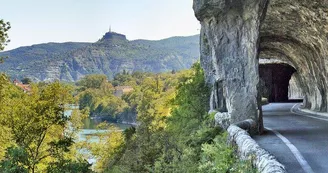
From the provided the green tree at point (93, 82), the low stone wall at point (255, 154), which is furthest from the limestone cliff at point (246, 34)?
the green tree at point (93, 82)

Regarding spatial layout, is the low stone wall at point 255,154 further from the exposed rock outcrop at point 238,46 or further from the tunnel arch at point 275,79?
the tunnel arch at point 275,79

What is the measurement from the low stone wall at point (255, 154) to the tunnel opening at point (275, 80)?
42854 mm

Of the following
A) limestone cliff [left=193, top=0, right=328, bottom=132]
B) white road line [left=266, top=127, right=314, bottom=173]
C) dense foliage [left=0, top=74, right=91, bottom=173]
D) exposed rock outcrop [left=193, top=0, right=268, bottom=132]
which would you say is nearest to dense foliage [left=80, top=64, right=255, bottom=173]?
white road line [left=266, top=127, right=314, bottom=173]

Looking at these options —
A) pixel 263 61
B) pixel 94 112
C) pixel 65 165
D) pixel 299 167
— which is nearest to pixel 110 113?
pixel 94 112

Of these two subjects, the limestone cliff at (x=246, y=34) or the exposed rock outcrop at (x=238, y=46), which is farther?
the limestone cliff at (x=246, y=34)

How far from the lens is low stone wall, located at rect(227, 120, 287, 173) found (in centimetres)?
702

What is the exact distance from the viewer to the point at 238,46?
60.0 ft

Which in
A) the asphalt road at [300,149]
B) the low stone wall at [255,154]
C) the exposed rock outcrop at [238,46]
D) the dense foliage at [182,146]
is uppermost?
the exposed rock outcrop at [238,46]

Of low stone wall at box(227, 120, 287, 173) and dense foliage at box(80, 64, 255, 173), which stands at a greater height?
low stone wall at box(227, 120, 287, 173)

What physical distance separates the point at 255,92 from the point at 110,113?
10625 cm

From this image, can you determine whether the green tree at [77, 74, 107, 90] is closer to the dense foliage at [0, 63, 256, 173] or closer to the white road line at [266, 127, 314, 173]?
the dense foliage at [0, 63, 256, 173]

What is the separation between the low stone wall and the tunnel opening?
42854mm

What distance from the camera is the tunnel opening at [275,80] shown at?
2139 inches

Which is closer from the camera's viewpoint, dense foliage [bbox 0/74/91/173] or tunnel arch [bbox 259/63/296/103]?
dense foliage [bbox 0/74/91/173]
